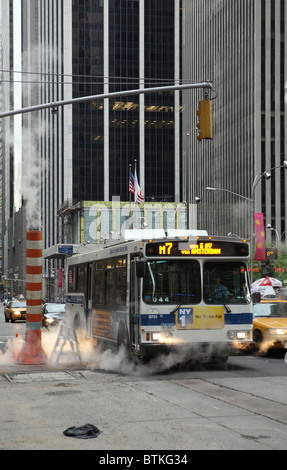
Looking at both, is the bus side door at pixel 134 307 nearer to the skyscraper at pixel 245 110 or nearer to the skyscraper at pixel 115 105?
the skyscraper at pixel 245 110

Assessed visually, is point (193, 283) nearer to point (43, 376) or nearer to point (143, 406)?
point (43, 376)

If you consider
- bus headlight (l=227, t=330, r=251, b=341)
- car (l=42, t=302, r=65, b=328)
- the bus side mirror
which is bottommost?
car (l=42, t=302, r=65, b=328)

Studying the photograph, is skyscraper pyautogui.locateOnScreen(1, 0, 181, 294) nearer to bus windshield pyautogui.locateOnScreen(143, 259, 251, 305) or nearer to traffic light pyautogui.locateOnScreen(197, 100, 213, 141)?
traffic light pyautogui.locateOnScreen(197, 100, 213, 141)

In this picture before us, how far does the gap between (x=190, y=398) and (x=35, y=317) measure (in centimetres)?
641

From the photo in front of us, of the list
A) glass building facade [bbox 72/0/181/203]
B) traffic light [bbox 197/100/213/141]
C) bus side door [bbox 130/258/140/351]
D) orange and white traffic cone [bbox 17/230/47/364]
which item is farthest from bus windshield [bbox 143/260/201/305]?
glass building facade [bbox 72/0/181/203]

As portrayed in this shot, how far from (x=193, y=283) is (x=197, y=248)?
753 mm

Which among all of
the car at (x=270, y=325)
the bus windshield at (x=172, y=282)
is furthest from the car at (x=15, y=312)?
the bus windshield at (x=172, y=282)

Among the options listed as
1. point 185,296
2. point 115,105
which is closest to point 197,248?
point 185,296

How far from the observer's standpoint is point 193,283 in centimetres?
1441

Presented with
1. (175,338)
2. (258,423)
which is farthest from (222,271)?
(258,423)

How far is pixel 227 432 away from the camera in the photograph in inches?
317

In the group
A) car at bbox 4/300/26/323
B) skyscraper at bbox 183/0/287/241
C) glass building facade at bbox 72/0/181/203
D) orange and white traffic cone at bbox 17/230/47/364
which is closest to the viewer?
orange and white traffic cone at bbox 17/230/47/364

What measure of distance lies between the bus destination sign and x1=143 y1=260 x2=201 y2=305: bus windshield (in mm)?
188

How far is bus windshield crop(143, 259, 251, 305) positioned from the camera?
46.5 feet
